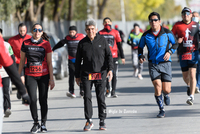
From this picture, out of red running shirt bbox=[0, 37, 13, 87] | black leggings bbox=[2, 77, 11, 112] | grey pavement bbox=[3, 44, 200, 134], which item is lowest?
grey pavement bbox=[3, 44, 200, 134]

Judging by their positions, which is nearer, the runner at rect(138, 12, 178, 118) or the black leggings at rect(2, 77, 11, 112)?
the runner at rect(138, 12, 178, 118)

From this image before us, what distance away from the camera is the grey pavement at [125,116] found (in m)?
8.00

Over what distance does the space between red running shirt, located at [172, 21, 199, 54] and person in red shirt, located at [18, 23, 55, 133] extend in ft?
11.9

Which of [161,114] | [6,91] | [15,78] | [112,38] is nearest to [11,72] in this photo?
[15,78]

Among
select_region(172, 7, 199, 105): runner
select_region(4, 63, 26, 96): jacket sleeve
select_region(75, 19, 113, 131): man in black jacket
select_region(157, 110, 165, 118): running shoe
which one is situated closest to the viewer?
select_region(4, 63, 26, 96): jacket sleeve

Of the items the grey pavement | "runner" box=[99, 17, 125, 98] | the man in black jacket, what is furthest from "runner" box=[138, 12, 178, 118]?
"runner" box=[99, 17, 125, 98]

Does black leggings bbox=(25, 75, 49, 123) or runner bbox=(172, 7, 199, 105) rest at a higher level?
runner bbox=(172, 7, 199, 105)

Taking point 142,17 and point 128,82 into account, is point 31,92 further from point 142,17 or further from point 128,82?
point 142,17

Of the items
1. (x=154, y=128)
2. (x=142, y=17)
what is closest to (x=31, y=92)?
(x=154, y=128)

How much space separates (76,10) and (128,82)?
40294 mm

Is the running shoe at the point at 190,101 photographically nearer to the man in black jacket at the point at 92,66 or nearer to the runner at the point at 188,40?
the runner at the point at 188,40

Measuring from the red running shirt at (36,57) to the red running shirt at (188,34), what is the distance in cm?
365

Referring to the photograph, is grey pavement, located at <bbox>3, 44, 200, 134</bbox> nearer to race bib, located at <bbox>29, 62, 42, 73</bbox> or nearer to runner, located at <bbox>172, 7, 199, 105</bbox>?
runner, located at <bbox>172, 7, 199, 105</bbox>

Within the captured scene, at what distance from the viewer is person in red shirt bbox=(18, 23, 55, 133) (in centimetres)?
813
